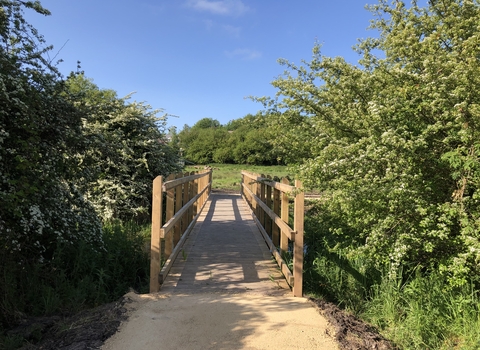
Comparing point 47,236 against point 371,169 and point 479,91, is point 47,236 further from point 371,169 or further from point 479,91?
point 479,91

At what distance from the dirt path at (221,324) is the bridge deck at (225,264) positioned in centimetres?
42

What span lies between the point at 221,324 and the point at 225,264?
2245 millimetres

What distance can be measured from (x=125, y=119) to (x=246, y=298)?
7.05 metres

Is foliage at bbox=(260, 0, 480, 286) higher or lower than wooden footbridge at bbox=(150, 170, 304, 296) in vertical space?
higher

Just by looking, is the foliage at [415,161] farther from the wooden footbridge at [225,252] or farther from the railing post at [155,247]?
the railing post at [155,247]

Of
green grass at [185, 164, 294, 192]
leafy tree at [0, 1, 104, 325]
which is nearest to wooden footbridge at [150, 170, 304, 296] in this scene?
leafy tree at [0, 1, 104, 325]

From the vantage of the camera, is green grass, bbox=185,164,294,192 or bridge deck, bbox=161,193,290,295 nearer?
bridge deck, bbox=161,193,290,295

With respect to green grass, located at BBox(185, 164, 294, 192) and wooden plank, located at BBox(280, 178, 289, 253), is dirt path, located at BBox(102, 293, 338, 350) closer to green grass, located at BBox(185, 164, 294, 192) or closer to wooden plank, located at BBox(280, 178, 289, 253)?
wooden plank, located at BBox(280, 178, 289, 253)

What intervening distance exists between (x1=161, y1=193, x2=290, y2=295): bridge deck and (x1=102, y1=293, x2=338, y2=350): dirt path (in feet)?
1.36

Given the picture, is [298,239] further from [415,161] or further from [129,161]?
[129,161]

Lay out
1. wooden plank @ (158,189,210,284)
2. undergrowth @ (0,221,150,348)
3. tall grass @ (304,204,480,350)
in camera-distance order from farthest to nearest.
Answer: wooden plank @ (158,189,210,284) → undergrowth @ (0,221,150,348) → tall grass @ (304,204,480,350)

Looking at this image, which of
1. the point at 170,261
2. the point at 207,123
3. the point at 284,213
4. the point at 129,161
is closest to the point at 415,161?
the point at 284,213

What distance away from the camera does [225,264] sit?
5664mm

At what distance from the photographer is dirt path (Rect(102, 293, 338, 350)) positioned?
3082mm
